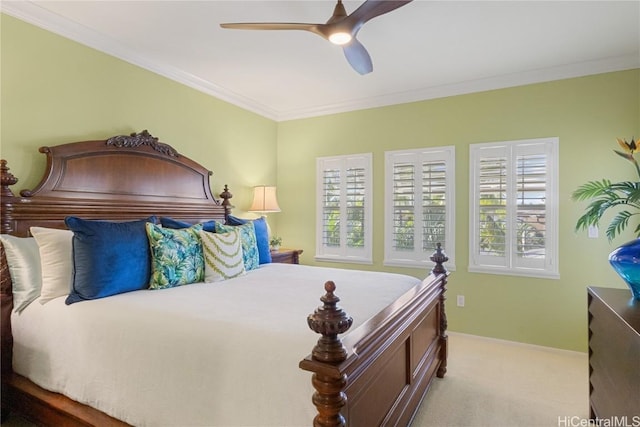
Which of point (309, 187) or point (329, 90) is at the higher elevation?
point (329, 90)

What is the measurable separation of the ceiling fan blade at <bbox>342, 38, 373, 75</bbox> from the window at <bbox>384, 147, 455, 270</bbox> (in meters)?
1.68

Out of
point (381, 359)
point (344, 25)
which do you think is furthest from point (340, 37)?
point (381, 359)

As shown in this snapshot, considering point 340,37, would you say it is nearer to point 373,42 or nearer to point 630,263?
point 373,42

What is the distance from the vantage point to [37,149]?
2.42m

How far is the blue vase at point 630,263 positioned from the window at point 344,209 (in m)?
2.58

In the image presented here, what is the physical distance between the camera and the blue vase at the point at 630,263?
1.70 meters

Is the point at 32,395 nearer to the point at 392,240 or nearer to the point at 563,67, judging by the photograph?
the point at 392,240

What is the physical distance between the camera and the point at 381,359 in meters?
1.59

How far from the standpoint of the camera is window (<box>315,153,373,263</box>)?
13.9 ft

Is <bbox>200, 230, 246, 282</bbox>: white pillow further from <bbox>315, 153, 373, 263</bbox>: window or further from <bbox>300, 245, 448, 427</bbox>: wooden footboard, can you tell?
<bbox>315, 153, 373, 263</bbox>: window

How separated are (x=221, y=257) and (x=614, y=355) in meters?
2.36

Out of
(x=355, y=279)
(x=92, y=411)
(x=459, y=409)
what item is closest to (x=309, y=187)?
(x=355, y=279)

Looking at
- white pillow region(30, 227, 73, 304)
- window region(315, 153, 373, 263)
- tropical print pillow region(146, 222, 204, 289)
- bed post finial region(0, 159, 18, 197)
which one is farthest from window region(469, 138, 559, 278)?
bed post finial region(0, 159, 18, 197)

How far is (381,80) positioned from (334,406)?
3245mm
